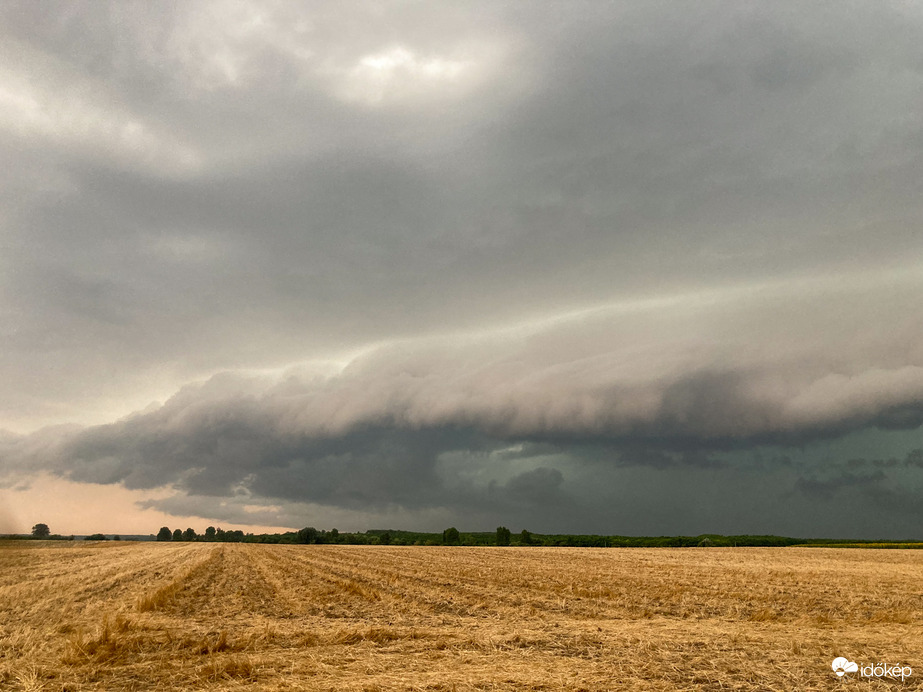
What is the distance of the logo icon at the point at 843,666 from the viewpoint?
10820 millimetres

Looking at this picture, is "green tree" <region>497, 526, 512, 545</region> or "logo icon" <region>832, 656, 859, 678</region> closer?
"logo icon" <region>832, 656, 859, 678</region>

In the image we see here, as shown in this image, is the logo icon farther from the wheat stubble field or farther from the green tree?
the green tree

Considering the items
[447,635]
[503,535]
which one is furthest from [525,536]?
[447,635]

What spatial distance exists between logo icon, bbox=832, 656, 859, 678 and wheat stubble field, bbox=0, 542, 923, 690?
1.12 ft

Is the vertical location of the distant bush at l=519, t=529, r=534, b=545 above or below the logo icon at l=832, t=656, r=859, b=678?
below

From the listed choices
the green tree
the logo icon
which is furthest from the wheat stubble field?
the green tree

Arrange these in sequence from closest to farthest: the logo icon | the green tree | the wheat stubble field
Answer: the wheat stubble field
the logo icon
the green tree

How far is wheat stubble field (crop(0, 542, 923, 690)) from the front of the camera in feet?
33.4

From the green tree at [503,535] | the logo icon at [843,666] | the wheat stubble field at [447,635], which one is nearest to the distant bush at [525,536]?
the green tree at [503,535]

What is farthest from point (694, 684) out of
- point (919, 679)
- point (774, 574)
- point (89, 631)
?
point (774, 574)

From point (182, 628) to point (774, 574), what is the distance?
109 ft

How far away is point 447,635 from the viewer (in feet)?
45.4

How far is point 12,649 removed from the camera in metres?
12.1

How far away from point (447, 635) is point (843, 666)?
8429mm
